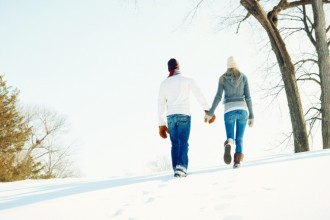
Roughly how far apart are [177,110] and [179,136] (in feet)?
1.32

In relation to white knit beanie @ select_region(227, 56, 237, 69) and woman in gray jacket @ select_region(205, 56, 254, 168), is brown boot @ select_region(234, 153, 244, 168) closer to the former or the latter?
woman in gray jacket @ select_region(205, 56, 254, 168)

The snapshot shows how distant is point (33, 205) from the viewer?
375 centimetres

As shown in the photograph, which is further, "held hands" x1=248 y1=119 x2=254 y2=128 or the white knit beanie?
"held hands" x1=248 y1=119 x2=254 y2=128

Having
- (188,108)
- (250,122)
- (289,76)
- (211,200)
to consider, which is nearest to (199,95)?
(188,108)

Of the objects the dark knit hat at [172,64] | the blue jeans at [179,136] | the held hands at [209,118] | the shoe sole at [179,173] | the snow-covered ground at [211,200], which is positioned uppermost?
the dark knit hat at [172,64]

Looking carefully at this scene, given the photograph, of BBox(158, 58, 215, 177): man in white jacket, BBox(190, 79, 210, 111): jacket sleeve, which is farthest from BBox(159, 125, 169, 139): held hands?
BBox(190, 79, 210, 111): jacket sleeve

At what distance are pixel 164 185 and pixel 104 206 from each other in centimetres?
99

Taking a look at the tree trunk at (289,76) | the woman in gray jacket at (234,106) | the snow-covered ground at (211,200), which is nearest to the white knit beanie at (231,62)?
the woman in gray jacket at (234,106)

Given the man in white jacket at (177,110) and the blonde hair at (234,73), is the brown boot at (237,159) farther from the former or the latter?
the blonde hair at (234,73)

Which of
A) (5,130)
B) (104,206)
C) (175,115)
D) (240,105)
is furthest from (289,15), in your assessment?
(5,130)

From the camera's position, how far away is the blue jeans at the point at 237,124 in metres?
5.11

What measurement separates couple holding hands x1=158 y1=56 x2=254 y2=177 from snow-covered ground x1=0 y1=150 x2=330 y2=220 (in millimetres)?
621

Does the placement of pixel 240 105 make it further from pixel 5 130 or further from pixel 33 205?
pixel 5 130

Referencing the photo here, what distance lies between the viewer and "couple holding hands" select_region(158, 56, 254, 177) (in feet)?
15.5
